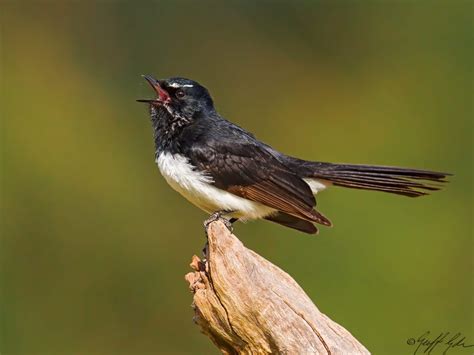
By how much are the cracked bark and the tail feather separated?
59.7 inches

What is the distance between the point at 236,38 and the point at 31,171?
3.15 m

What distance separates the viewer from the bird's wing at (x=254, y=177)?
6742 millimetres

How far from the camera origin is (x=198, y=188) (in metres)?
6.69

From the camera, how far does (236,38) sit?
1210cm

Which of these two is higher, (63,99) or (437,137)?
(437,137)

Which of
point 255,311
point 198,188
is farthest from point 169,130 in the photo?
point 255,311

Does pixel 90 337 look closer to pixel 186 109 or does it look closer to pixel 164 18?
pixel 186 109

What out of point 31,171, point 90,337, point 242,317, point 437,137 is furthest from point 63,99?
point 242,317

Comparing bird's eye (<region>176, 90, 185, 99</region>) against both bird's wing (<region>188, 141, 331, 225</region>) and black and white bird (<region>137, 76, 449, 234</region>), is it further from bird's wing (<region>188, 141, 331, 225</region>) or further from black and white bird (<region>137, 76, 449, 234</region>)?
bird's wing (<region>188, 141, 331, 225</region>)

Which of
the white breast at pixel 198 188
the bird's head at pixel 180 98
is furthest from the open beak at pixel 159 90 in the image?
the white breast at pixel 198 188

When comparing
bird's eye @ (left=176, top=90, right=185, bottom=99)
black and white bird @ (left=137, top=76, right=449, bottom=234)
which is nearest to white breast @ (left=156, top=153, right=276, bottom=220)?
black and white bird @ (left=137, top=76, right=449, bottom=234)

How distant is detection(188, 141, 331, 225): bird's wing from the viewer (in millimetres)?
6742

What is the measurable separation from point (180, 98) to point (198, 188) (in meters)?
0.83

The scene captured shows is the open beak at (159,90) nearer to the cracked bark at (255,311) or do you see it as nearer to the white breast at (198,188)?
the white breast at (198,188)
